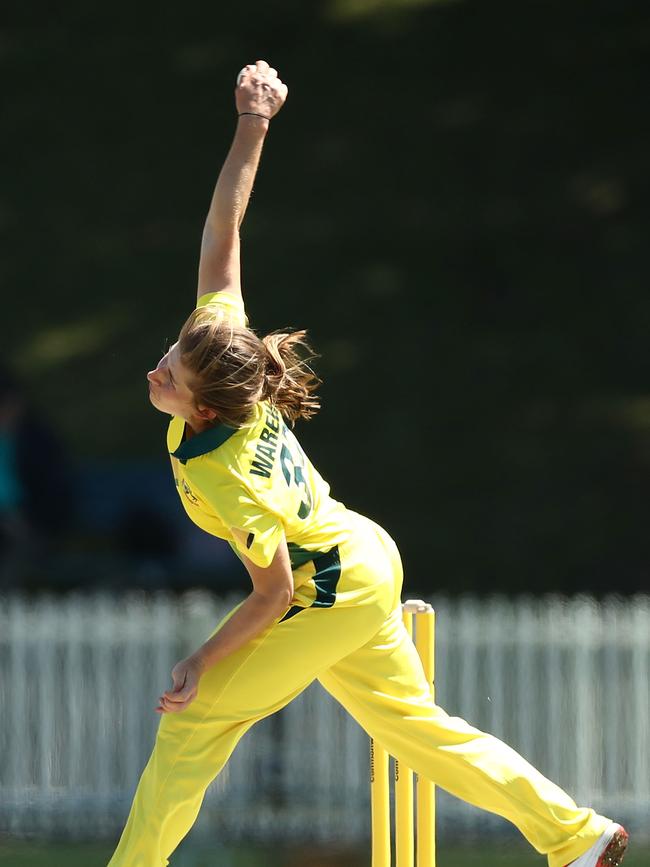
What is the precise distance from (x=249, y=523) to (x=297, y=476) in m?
0.25

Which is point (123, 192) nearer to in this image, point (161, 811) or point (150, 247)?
point (150, 247)

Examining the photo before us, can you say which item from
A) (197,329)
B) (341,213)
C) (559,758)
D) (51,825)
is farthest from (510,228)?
(197,329)

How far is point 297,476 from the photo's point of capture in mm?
3305

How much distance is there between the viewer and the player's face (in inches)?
125

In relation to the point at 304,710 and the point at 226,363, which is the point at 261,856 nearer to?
the point at 304,710

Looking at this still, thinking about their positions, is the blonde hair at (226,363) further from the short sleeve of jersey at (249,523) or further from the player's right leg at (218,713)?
the player's right leg at (218,713)

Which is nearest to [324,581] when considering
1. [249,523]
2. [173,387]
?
[249,523]

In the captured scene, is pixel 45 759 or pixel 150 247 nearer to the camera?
pixel 45 759

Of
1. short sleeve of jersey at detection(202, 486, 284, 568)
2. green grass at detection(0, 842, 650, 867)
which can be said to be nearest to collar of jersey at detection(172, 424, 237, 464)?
short sleeve of jersey at detection(202, 486, 284, 568)

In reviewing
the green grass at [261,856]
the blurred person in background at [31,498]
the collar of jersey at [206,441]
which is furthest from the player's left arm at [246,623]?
the blurred person in background at [31,498]

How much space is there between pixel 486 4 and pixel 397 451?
3.53 metres

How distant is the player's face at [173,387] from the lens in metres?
3.19

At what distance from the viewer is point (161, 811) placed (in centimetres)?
325

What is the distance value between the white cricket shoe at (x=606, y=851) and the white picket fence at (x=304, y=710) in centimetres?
316
